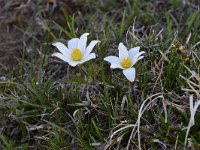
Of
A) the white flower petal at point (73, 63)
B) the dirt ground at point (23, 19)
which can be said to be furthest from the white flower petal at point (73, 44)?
the dirt ground at point (23, 19)

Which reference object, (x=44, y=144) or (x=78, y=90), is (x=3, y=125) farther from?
(x=78, y=90)

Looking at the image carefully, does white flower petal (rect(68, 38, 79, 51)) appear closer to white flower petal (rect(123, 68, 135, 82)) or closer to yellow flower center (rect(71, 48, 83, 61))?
yellow flower center (rect(71, 48, 83, 61))

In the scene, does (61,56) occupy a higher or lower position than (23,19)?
lower

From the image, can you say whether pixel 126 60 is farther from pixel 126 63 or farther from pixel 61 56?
pixel 61 56

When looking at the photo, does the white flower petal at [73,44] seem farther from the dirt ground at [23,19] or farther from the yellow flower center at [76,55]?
the dirt ground at [23,19]

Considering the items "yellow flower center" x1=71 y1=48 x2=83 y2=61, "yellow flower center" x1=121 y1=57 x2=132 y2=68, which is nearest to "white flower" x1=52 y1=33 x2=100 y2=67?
"yellow flower center" x1=71 y1=48 x2=83 y2=61

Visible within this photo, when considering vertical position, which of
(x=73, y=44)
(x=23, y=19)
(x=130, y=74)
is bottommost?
(x=130, y=74)

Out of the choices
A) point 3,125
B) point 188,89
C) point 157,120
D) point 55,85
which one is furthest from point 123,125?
point 3,125

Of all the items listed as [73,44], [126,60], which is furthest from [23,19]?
[126,60]
